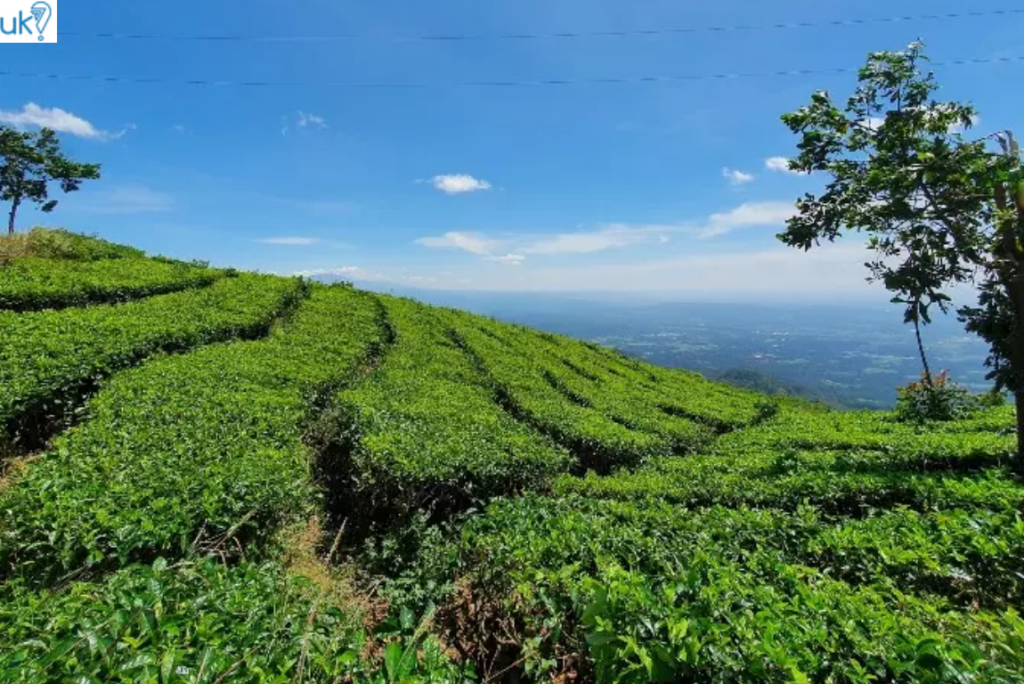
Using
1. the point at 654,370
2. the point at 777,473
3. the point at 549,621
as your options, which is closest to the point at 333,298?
the point at 654,370

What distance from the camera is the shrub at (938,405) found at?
17764mm

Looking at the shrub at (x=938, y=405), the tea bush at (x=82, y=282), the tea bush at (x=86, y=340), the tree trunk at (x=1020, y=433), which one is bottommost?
the shrub at (x=938, y=405)

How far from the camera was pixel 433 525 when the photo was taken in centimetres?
847

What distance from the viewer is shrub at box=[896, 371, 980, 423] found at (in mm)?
17764

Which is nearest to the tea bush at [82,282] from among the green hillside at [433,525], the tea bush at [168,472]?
the green hillside at [433,525]

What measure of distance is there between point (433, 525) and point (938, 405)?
19.3 meters

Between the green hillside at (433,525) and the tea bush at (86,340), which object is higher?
the tea bush at (86,340)

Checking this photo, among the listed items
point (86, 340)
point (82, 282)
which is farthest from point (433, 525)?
point (82, 282)

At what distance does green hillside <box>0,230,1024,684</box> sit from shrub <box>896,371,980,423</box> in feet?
6.64

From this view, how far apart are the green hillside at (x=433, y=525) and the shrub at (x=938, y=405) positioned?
202 cm

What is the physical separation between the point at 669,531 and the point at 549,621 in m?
2.81

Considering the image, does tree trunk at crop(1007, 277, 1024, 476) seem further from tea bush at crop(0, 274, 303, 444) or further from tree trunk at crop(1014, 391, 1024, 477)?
tea bush at crop(0, 274, 303, 444)

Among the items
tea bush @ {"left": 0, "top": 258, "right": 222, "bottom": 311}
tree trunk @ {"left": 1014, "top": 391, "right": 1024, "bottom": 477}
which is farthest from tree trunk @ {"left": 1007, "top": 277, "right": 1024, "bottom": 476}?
tea bush @ {"left": 0, "top": 258, "right": 222, "bottom": 311}

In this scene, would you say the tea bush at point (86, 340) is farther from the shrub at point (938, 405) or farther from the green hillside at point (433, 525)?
the shrub at point (938, 405)
